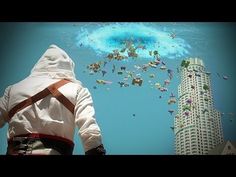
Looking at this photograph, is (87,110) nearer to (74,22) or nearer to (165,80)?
(165,80)

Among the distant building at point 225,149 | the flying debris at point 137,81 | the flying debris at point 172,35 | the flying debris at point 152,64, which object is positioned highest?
the flying debris at point 172,35

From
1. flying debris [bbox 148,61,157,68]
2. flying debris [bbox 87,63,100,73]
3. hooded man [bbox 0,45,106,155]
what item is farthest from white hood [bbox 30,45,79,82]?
flying debris [bbox 148,61,157,68]

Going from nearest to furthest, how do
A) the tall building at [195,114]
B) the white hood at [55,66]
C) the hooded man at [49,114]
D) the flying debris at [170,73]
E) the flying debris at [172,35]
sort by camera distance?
the hooded man at [49,114] < the white hood at [55,66] < the tall building at [195,114] < the flying debris at [170,73] < the flying debris at [172,35]

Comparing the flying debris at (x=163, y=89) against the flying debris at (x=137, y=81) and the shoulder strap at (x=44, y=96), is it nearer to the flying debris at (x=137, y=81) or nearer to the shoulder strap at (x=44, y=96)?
the flying debris at (x=137, y=81)

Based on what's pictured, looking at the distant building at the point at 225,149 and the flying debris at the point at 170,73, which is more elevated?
the flying debris at the point at 170,73

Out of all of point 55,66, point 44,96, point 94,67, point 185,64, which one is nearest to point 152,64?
→ point 185,64

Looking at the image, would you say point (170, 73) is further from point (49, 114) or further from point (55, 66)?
point (49, 114)

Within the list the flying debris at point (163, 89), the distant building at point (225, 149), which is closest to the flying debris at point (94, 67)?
the flying debris at point (163, 89)
